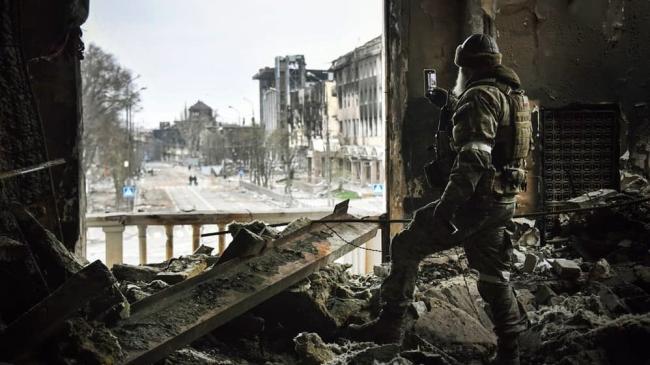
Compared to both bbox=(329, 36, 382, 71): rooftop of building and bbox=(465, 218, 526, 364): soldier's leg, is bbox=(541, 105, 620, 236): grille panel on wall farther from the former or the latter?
bbox=(329, 36, 382, 71): rooftop of building

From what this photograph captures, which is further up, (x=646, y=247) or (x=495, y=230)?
(x=495, y=230)

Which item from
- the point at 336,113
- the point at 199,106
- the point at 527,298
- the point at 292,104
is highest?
the point at 199,106

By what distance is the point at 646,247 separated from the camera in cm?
487

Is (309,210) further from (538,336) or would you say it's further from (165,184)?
(165,184)

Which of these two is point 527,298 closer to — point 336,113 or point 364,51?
point 364,51

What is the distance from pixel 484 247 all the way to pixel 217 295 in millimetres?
1709

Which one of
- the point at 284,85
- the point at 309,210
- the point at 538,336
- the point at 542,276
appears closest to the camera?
the point at 538,336

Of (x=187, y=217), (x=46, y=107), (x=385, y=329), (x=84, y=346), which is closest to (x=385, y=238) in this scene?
(x=187, y=217)

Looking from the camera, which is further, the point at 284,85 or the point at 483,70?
→ the point at 284,85

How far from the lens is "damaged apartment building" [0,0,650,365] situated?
303 centimetres

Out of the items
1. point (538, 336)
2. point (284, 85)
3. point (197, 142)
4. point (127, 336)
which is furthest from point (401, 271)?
point (197, 142)

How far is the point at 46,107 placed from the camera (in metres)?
4.54

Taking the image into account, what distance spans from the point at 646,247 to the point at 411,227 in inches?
106

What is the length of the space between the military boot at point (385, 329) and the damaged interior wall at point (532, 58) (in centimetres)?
235
